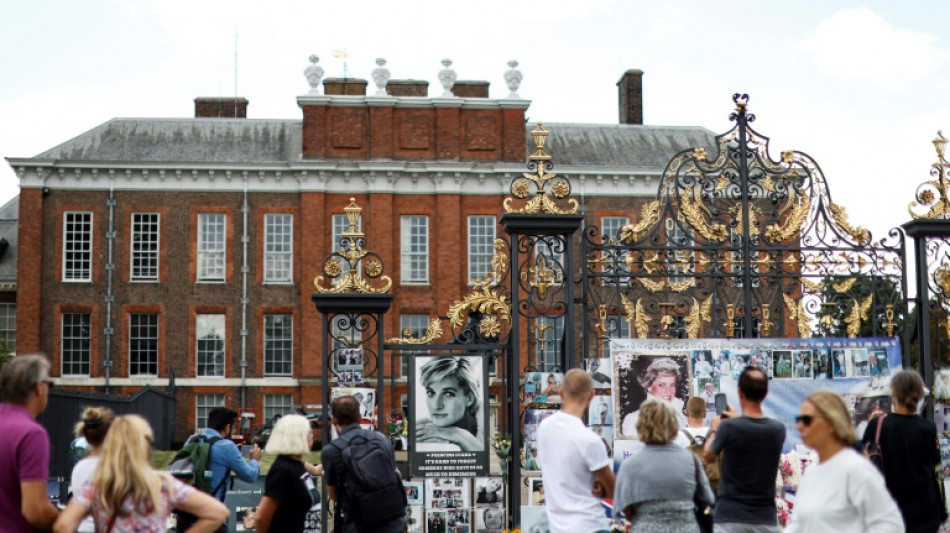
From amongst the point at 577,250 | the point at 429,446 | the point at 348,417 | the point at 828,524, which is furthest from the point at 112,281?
the point at 828,524

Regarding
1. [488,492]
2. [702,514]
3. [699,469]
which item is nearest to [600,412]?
[488,492]

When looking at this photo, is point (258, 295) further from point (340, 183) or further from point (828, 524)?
Result: point (828, 524)

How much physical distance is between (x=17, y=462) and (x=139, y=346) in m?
31.8

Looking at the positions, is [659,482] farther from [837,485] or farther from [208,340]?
[208,340]

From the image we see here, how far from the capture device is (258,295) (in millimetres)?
36656

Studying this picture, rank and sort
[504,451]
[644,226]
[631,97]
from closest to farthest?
[504,451] → [644,226] → [631,97]

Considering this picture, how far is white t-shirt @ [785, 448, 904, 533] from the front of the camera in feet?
17.5

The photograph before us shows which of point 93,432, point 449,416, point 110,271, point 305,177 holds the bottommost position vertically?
point 449,416

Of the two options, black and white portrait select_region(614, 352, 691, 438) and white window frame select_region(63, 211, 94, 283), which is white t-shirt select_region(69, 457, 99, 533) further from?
white window frame select_region(63, 211, 94, 283)

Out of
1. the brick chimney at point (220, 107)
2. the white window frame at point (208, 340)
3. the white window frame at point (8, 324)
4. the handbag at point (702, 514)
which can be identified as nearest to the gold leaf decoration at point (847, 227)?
the handbag at point (702, 514)

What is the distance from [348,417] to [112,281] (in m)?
30.3

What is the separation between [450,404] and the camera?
39.2 feet

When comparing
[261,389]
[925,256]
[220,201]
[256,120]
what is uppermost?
[256,120]

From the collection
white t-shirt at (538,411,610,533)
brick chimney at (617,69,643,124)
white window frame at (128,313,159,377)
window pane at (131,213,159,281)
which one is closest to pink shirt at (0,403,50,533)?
white t-shirt at (538,411,610,533)
